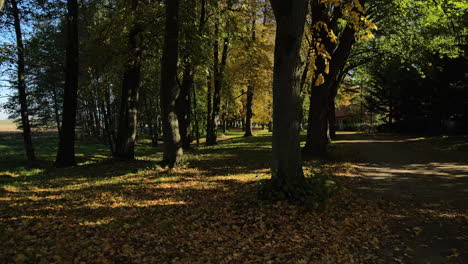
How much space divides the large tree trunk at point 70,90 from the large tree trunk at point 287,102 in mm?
10191

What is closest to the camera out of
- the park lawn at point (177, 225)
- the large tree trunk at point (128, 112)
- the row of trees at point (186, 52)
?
the park lawn at point (177, 225)

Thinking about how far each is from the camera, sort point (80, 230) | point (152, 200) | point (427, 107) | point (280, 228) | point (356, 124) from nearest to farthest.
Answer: point (80, 230)
point (280, 228)
point (152, 200)
point (427, 107)
point (356, 124)

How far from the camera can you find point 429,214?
627cm

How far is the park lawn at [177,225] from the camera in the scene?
436cm

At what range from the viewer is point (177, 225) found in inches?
214

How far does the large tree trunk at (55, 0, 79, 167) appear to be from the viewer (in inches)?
485

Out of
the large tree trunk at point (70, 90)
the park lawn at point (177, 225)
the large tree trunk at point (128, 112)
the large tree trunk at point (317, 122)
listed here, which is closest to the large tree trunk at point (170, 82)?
the park lawn at point (177, 225)

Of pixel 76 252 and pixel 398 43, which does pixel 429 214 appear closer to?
pixel 76 252

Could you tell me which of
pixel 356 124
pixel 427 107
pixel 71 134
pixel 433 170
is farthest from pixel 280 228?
pixel 356 124

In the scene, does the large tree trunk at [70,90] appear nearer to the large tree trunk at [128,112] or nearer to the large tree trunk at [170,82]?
the large tree trunk at [128,112]

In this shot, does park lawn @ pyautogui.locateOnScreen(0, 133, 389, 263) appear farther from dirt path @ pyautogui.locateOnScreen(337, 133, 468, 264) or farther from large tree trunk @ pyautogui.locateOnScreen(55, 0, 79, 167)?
large tree trunk @ pyautogui.locateOnScreen(55, 0, 79, 167)

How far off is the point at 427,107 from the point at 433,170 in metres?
19.0

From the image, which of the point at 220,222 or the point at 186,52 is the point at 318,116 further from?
the point at 220,222

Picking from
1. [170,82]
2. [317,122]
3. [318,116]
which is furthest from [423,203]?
[170,82]
